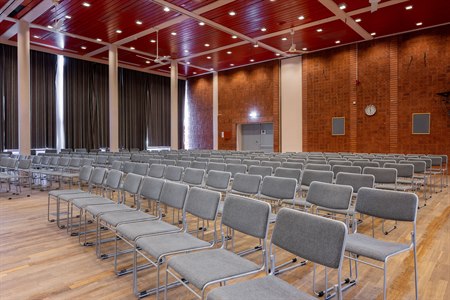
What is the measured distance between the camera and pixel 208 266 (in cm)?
223

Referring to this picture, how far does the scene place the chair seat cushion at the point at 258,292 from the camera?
181cm

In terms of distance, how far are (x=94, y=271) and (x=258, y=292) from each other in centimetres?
222

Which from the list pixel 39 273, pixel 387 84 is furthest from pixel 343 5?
pixel 39 273

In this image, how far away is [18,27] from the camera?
38.3ft

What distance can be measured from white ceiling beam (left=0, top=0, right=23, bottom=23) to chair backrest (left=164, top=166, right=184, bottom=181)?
868 cm

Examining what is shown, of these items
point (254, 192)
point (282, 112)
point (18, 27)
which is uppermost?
point (18, 27)

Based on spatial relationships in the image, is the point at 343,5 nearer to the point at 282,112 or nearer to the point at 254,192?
the point at 282,112

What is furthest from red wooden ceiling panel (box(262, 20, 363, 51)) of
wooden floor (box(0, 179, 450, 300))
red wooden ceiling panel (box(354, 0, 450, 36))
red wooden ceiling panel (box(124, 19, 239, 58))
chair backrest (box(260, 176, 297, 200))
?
chair backrest (box(260, 176, 297, 200))

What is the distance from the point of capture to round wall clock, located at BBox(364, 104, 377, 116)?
14.3 meters

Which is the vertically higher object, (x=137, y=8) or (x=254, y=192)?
(x=137, y=8)

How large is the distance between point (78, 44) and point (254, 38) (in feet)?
27.6

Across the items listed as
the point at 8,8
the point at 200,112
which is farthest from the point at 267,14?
the point at 200,112

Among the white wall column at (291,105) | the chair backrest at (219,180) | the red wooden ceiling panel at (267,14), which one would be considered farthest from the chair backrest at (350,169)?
the white wall column at (291,105)

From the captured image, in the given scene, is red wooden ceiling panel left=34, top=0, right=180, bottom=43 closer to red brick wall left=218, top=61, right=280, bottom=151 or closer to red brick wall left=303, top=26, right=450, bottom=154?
red brick wall left=218, top=61, right=280, bottom=151
